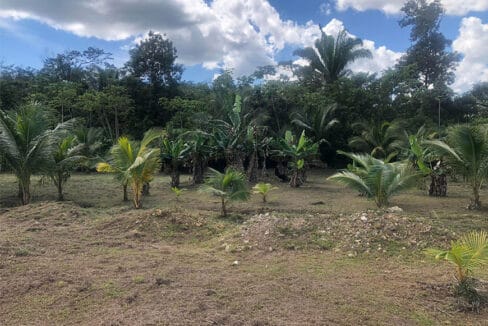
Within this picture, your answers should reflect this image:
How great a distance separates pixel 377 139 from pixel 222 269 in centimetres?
1675

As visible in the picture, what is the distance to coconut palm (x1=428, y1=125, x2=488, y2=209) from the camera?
984 centimetres

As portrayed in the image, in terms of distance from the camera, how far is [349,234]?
698cm

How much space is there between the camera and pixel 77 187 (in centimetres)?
1508

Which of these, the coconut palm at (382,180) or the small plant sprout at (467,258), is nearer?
the small plant sprout at (467,258)

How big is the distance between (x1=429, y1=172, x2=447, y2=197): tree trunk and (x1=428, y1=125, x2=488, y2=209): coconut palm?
2.30m

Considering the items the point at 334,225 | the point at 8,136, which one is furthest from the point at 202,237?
the point at 8,136

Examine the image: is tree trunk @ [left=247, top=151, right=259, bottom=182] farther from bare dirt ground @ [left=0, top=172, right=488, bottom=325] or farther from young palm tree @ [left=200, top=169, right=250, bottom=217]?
young palm tree @ [left=200, top=169, right=250, bottom=217]

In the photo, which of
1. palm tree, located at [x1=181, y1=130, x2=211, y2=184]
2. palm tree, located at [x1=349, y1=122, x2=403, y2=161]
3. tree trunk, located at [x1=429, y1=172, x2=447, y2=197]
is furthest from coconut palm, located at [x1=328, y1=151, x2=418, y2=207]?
palm tree, located at [x1=349, y1=122, x2=403, y2=161]

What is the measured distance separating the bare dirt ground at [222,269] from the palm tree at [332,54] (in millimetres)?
17936

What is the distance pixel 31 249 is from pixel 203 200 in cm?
617

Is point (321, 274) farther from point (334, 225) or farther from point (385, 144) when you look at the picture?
point (385, 144)

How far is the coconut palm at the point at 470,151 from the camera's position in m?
9.84

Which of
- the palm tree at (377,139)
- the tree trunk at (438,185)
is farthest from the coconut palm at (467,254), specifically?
the palm tree at (377,139)

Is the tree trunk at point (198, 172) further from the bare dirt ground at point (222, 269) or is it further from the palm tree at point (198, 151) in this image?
the bare dirt ground at point (222, 269)
